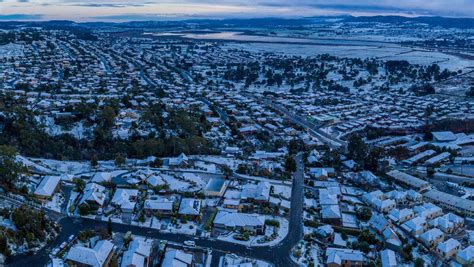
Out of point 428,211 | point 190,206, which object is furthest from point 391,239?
point 190,206

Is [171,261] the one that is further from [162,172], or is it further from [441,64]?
[441,64]

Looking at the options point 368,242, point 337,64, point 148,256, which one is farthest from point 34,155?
point 337,64

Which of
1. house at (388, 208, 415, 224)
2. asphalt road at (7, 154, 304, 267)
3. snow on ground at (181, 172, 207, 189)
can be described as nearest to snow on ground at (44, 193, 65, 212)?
asphalt road at (7, 154, 304, 267)

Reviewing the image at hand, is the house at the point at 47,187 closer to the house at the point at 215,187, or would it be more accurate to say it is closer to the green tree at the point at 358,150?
the house at the point at 215,187

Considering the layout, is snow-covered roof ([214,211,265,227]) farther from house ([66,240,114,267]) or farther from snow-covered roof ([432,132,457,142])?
snow-covered roof ([432,132,457,142])

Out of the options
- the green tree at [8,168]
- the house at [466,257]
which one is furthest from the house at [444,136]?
the green tree at [8,168]

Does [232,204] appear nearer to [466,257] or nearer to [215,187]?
[215,187]
